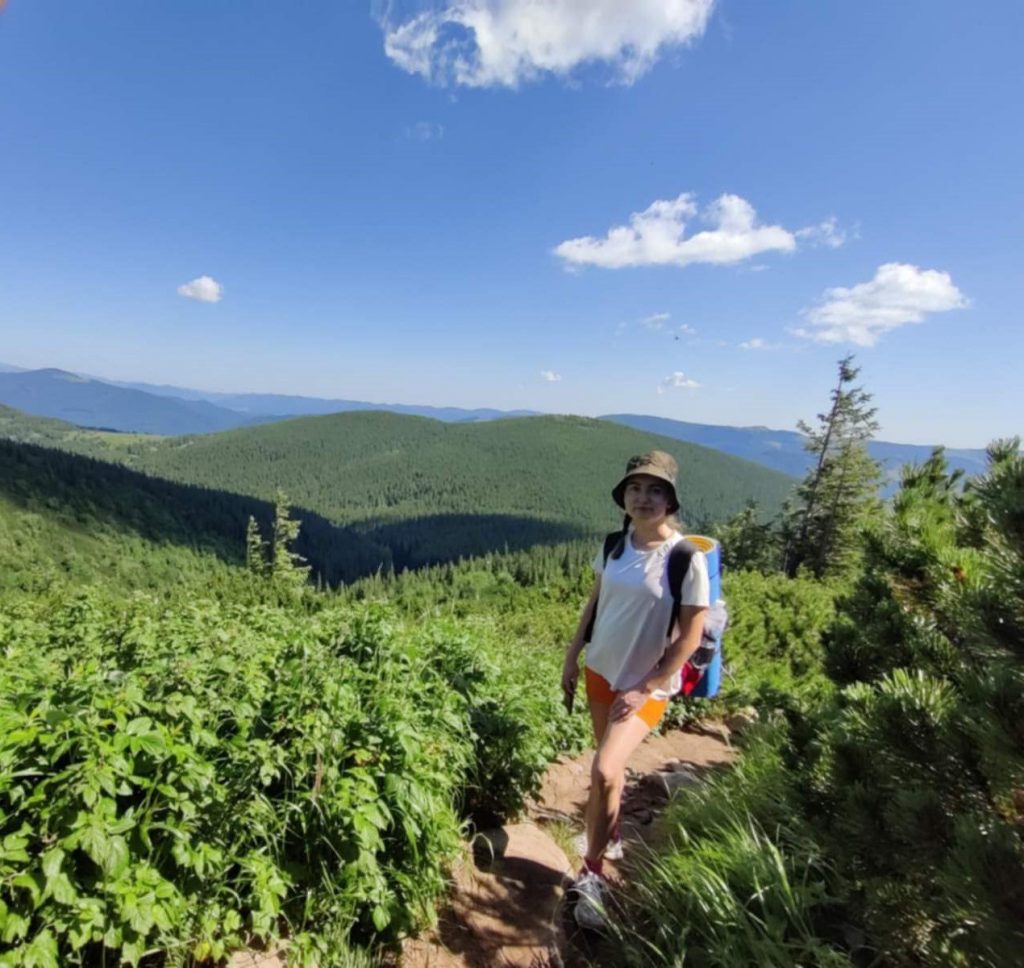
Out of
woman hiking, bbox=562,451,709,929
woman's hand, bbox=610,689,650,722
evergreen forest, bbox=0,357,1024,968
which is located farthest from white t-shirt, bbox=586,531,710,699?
evergreen forest, bbox=0,357,1024,968

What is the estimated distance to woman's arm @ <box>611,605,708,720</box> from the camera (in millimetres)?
2879

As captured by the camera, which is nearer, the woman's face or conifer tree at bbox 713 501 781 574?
the woman's face

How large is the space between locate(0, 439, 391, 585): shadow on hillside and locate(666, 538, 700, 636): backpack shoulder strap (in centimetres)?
11467

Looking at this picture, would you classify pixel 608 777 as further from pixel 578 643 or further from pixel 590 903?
pixel 578 643

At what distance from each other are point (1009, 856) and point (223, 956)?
2.68m

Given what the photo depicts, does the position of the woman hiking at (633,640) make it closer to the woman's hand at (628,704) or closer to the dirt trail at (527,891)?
the woman's hand at (628,704)

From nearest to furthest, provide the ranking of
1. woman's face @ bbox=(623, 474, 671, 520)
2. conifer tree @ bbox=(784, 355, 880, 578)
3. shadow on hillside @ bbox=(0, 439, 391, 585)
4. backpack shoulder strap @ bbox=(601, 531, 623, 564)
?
woman's face @ bbox=(623, 474, 671, 520) → backpack shoulder strap @ bbox=(601, 531, 623, 564) → conifer tree @ bbox=(784, 355, 880, 578) → shadow on hillside @ bbox=(0, 439, 391, 585)

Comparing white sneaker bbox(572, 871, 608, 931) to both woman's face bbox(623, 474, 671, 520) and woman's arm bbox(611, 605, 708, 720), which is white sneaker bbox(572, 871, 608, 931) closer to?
woman's arm bbox(611, 605, 708, 720)

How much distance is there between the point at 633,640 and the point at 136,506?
148m

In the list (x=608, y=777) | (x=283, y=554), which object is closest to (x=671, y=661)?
(x=608, y=777)

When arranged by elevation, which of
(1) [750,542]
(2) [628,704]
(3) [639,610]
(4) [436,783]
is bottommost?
(1) [750,542]

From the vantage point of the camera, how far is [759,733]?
5.14 meters

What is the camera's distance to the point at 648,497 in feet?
10.4

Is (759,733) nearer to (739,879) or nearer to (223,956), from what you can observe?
(739,879)
